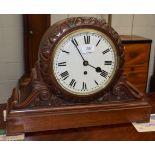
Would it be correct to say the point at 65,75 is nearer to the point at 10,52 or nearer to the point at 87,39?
the point at 87,39

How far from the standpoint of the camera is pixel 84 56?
74cm

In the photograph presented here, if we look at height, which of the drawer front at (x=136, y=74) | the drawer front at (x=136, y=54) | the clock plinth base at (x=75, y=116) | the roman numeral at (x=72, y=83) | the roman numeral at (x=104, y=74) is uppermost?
the roman numeral at (x=104, y=74)

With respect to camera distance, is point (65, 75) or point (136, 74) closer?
point (65, 75)

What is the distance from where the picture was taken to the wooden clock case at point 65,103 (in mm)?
718

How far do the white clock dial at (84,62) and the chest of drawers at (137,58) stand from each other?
1.15 m

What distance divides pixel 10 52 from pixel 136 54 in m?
0.94

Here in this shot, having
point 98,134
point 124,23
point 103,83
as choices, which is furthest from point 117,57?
point 124,23

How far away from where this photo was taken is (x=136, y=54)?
193cm

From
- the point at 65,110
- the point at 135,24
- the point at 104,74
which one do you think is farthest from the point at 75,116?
the point at 135,24

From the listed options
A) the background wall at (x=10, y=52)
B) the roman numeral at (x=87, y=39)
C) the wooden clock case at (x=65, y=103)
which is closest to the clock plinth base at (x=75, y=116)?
the wooden clock case at (x=65, y=103)

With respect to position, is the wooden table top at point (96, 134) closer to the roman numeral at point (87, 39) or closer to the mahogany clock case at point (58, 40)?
the mahogany clock case at point (58, 40)

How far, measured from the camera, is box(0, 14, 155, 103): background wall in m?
1.87

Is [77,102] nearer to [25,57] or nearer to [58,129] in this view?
[58,129]

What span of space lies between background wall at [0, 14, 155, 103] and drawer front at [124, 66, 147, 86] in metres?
0.39
